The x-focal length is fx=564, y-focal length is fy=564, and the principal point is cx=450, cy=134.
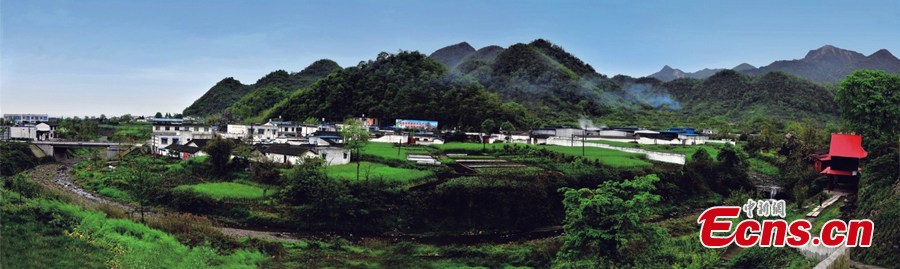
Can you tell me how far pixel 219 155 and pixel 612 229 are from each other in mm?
20271

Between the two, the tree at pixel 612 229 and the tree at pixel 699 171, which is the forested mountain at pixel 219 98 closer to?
the tree at pixel 699 171

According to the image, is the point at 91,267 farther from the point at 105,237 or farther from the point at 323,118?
the point at 323,118

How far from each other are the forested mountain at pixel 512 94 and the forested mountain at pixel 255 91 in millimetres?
252

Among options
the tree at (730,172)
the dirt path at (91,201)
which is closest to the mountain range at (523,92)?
the tree at (730,172)

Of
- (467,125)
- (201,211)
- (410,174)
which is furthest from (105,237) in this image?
(467,125)

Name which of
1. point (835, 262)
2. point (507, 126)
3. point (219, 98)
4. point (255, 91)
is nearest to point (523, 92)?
point (507, 126)

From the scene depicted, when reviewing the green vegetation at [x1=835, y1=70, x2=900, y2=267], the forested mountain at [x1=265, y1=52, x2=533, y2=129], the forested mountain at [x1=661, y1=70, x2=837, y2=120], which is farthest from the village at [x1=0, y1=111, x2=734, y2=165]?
the forested mountain at [x1=661, y1=70, x2=837, y2=120]

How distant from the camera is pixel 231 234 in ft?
61.2

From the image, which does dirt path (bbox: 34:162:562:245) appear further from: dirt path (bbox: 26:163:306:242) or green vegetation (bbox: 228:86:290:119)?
green vegetation (bbox: 228:86:290:119)

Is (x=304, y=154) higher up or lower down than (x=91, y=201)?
higher up

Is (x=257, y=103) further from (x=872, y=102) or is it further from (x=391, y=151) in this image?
(x=872, y=102)

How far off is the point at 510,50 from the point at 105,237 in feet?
279

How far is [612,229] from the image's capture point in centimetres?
1309

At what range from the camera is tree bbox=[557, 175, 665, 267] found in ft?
42.7
